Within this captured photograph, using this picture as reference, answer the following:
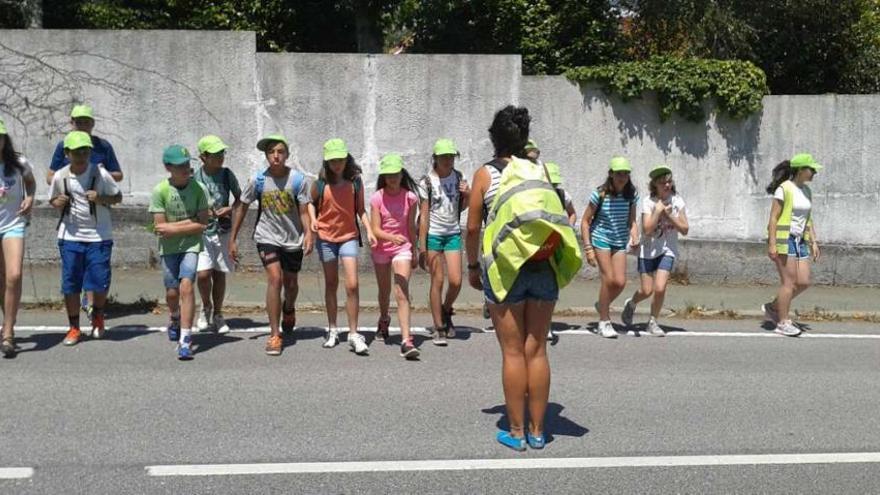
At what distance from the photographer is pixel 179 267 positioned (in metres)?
7.31

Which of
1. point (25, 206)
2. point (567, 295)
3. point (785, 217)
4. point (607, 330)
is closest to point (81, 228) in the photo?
point (25, 206)

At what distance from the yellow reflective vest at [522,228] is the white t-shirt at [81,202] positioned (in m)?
3.93

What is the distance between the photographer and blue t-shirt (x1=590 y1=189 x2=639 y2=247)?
8.22m

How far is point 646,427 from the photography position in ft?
18.7

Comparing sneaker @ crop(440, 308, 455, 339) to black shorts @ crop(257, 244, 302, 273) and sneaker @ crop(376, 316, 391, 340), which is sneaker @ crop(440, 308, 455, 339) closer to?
sneaker @ crop(376, 316, 391, 340)

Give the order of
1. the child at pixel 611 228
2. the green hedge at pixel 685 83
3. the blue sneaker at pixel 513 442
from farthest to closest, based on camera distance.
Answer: the green hedge at pixel 685 83
the child at pixel 611 228
the blue sneaker at pixel 513 442

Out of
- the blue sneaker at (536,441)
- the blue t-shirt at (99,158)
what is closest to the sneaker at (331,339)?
the blue t-shirt at (99,158)

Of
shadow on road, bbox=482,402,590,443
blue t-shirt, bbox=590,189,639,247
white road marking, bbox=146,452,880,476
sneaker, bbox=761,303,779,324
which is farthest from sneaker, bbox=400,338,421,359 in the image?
sneaker, bbox=761,303,779,324

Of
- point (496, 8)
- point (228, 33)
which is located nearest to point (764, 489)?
point (228, 33)

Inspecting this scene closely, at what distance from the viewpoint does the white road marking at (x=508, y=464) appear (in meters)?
4.82

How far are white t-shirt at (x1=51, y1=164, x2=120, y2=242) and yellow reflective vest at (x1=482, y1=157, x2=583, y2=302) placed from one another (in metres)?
3.93

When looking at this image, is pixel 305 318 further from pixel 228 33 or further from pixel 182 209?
pixel 228 33

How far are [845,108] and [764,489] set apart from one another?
28.6 ft

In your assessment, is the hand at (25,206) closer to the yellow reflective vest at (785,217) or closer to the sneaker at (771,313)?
the yellow reflective vest at (785,217)
